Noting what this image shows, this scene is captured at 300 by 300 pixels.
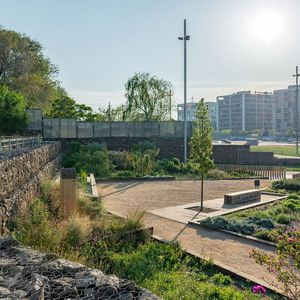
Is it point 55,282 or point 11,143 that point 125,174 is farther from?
point 55,282

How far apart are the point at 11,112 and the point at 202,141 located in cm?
1764

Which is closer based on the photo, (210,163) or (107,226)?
(107,226)

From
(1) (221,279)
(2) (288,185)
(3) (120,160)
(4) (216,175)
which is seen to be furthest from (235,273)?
(3) (120,160)

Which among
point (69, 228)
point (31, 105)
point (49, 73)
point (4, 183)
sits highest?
point (49, 73)

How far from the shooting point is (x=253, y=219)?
36.6 ft

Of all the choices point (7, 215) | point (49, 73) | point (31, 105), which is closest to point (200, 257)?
point (7, 215)

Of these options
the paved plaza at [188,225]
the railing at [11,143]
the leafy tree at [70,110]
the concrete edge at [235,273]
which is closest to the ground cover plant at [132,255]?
the concrete edge at [235,273]

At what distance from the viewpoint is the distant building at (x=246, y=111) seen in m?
168

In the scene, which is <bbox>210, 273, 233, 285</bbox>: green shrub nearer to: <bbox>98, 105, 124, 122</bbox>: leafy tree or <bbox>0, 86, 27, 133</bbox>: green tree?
<bbox>0, 86, 27, 133</bbox>: green tree

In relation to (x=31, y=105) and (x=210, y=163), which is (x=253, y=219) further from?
(x=31, y=105)

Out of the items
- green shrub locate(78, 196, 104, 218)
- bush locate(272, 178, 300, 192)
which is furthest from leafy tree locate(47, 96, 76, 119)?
green shrub locate(78, 196, 104, 218)

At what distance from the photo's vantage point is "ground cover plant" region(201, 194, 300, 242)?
991 cm

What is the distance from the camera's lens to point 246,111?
551 ft

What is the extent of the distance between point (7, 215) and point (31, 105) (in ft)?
108
